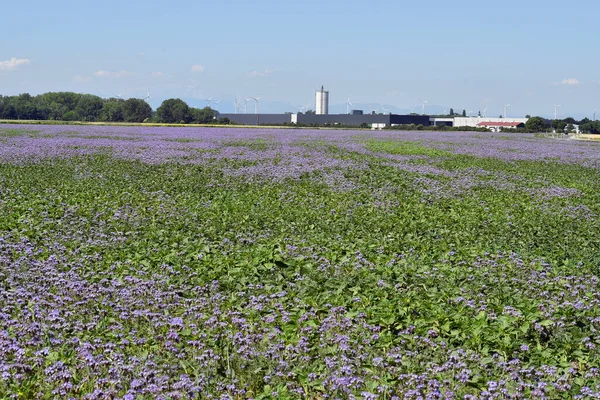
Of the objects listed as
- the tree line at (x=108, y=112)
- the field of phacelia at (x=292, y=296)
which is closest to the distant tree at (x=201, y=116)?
the tree line at (x=108, y=112)

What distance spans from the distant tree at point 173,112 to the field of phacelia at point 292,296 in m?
127

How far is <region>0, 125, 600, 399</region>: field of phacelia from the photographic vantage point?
20.5 feet

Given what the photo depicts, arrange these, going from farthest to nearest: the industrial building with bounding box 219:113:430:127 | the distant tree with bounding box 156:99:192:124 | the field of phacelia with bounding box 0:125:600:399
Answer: the industrial building with bounding box 219:113:430:127 → the distant tree with bounding box 156:99:192:124 → the field of phacelia with bounding box 0:125:600:399

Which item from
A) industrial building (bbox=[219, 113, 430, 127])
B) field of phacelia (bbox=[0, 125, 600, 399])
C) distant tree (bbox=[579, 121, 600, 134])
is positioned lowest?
field of phacelia (bbox=[0, 125, 600, 399])

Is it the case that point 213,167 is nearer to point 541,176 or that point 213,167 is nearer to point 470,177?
point 470,177

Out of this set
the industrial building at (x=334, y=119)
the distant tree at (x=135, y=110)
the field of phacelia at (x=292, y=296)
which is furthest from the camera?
the industrial building at (x=334, y=119)

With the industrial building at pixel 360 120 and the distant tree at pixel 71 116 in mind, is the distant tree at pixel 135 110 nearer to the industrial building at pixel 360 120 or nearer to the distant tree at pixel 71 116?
the distant tree at pixel 71 116

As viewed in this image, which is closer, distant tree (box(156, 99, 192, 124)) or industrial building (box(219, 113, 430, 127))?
distant tree (box(156, 99, 192, 124))

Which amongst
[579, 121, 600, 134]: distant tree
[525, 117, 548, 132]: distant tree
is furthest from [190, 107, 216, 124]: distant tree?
[579, 121, 600, 134]: distant tree

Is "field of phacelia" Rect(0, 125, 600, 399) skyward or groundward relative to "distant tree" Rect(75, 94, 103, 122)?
groundward

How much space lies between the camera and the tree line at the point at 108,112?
14238 centimetres

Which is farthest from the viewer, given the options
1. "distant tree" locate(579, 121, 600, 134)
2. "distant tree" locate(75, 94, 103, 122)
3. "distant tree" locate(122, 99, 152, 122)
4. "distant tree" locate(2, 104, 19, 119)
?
"distant tree" locate(75, 94, 103, 122)

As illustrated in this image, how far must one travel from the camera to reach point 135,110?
14075 cm

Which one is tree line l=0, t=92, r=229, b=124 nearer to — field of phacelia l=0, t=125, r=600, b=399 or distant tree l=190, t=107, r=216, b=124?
distant tree l=190, t=107, r=216, b=124
